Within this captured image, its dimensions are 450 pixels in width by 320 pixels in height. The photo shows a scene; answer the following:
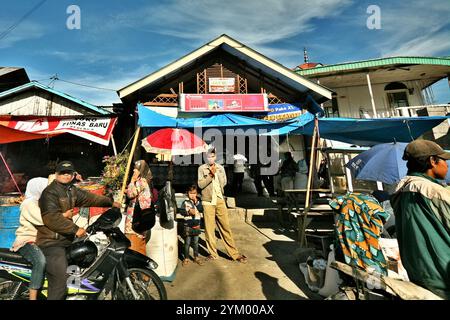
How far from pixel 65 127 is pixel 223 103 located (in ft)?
19.1

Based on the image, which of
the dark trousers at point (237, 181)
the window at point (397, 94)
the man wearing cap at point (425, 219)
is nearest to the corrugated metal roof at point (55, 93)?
the dark trousers at point (237, 181)

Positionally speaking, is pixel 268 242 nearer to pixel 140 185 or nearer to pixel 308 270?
pixel 308 270

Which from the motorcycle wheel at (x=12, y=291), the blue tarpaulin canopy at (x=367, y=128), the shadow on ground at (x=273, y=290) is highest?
the blue tarpaulin canopy at (x=367, y=128)

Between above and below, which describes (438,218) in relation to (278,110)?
below

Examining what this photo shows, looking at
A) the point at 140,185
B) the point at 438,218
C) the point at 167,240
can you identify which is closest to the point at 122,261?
the point at 167,240

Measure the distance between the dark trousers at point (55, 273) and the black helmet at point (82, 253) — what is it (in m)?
0.11

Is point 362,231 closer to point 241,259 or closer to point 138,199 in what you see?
point 241,259

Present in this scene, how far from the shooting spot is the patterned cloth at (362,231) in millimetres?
2607

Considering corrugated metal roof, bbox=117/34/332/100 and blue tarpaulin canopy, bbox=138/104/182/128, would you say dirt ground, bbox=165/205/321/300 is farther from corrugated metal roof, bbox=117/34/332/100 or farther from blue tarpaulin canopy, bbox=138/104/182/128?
corrugated metal roof, bbox=117/34/332/100

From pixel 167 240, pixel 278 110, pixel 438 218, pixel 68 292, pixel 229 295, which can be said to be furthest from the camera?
pixel 278 110

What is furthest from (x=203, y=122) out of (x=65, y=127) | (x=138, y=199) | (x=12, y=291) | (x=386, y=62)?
(x=386, y=62)

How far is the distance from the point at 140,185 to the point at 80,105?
7547 mm

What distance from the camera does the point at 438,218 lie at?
1.74 meters

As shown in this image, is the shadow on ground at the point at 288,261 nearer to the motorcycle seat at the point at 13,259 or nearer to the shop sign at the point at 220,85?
the motorcycle seat at the point at 13,259
